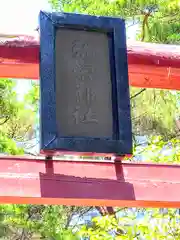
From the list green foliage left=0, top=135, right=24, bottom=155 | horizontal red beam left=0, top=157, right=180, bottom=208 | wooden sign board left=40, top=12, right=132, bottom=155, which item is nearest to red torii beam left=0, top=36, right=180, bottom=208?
horizontal red beam left=0, top=157, right=180, bottom=208

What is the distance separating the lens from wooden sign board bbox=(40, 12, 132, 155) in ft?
6.93

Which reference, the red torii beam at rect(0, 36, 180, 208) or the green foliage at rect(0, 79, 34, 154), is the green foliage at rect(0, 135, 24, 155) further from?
the red torii beam at rect(0, 36, 180, 208)

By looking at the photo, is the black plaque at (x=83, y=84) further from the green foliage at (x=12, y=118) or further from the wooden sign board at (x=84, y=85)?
the green foliage at (x=12, y=118)

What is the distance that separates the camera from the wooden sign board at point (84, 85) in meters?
2.11

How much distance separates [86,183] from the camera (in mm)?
2113

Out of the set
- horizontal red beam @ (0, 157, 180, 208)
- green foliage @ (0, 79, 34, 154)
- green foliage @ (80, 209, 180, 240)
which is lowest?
green foliage @ (80, 209, 180, 240)

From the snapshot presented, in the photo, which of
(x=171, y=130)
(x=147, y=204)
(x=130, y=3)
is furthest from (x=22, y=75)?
(x=171, y=130)

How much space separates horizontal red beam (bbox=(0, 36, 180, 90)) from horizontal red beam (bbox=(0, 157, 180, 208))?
458mm

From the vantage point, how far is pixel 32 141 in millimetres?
8297

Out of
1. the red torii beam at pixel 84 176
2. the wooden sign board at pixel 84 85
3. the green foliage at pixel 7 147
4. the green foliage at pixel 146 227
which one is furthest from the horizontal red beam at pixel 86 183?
the green foliage at pixel 7 147

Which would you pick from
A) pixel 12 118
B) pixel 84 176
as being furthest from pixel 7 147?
pixel 84 176

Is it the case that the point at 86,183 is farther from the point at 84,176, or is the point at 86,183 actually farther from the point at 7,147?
the point at 7,147

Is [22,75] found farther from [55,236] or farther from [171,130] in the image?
[171,130]

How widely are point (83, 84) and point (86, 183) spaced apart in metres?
0.44
